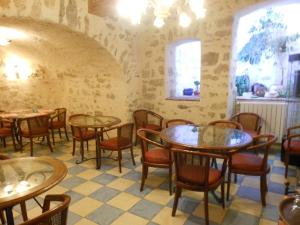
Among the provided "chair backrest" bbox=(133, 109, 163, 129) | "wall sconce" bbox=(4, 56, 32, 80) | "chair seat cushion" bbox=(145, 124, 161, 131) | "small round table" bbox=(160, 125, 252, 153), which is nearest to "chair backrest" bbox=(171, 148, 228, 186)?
"small round table" bbox=(160, 125, 252, 153)

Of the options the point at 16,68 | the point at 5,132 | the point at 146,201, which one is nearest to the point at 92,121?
the point at 146,201

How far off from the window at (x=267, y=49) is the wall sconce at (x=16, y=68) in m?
4.93

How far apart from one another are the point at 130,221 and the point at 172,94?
3.05 meters

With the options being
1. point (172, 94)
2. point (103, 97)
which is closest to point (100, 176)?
point (103, 97)

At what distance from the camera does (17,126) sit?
14.3 feet

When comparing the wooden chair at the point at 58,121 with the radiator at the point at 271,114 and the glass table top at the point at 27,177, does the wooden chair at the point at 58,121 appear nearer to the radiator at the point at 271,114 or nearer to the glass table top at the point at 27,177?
the glass table top at the point at 27,177

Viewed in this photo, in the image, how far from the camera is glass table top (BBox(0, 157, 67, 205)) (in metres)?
1.44

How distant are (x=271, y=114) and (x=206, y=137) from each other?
80.5 inches

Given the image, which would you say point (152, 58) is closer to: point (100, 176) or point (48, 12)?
point (48, 12)

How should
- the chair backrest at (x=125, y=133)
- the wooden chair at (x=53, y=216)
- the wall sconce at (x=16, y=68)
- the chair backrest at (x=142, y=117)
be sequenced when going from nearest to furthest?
the wooden chair at (x=53, y=216)
the chair backrest at (x=125, y=133)
the chair backrest at (x=142, y=117)
the wall sconce at (x=16, y=68)

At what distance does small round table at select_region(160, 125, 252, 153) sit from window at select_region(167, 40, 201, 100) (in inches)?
69.0

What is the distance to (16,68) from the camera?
5621 millimetres

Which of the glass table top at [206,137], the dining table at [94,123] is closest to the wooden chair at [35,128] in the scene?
the dining table at [94,123]

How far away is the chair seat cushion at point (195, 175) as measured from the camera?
6.94 ft
